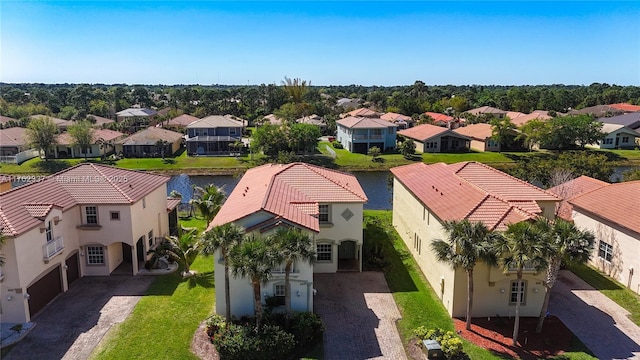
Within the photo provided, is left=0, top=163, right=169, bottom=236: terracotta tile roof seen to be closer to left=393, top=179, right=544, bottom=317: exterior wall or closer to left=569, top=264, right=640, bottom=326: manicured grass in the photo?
left=393, top=179, right=544, bottom=317: exterior wall

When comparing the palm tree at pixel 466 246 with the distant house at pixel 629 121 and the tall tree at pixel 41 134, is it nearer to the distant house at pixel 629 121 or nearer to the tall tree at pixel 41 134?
the tall tree at pixel 41 134

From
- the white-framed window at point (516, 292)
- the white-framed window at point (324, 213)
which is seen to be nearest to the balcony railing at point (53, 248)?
the white-framed window at point (324, 213)

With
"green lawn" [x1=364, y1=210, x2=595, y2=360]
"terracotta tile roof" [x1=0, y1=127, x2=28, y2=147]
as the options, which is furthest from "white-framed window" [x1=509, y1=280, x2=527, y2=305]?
"terracotta tile roof" [x1=0, y1=127, x2=28, y2=147]

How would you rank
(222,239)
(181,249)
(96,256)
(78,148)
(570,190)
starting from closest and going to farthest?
(222,239) → (96,256) → (181,249) → (570,190) → (78,148)

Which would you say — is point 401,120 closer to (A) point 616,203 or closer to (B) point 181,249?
(A) point 616,203

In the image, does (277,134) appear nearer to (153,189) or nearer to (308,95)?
(153,189)

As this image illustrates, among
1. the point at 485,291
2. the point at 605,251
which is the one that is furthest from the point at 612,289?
the point at 485,291

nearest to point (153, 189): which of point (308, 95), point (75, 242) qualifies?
point (75, 242)
